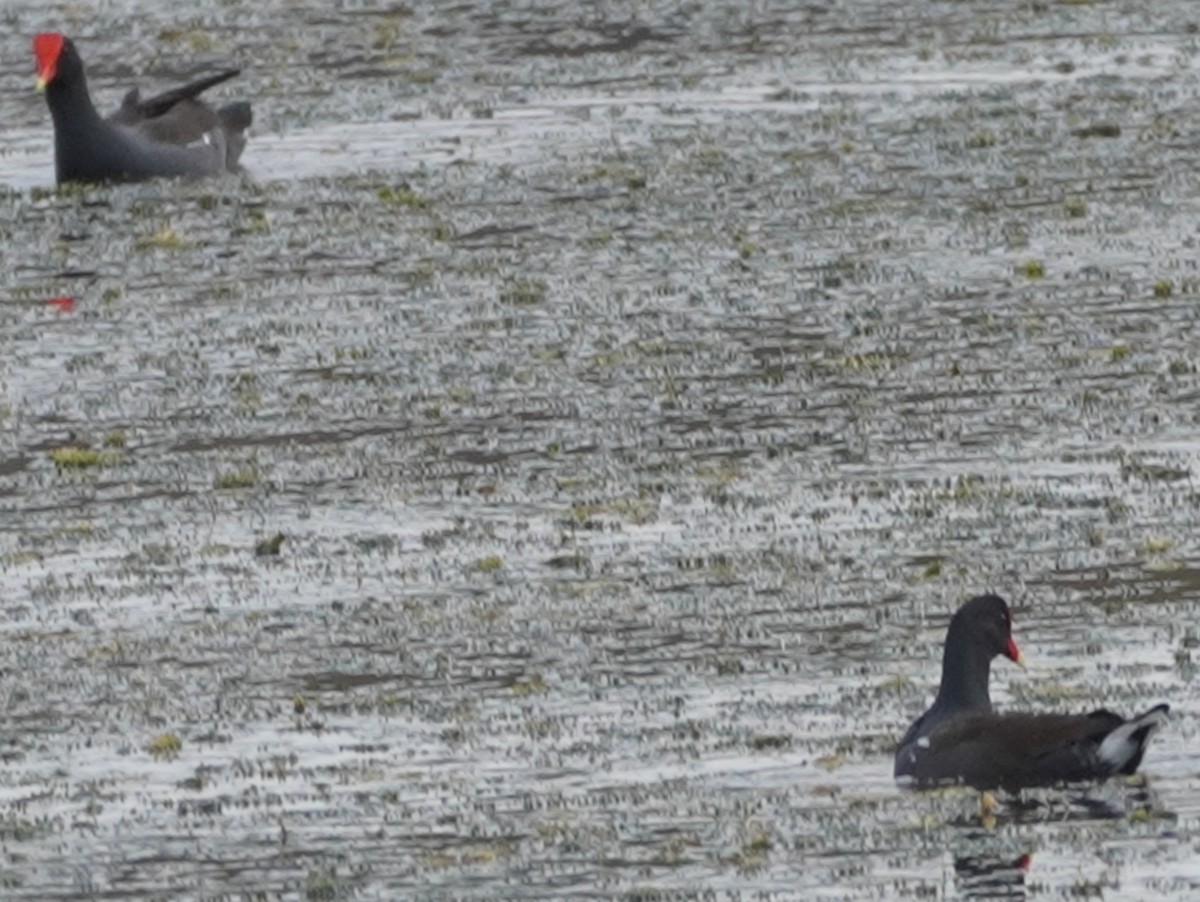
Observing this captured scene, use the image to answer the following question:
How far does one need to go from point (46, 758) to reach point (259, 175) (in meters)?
12.3

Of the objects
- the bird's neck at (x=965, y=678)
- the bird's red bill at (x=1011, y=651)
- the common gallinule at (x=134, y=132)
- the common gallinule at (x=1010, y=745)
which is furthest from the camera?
the common gallinule at (x=134, y=132)

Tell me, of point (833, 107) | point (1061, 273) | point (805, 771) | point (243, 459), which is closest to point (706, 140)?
point (833, 107)

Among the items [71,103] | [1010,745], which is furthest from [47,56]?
[1010,745]

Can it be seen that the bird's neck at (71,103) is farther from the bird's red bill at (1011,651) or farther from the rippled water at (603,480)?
the bird's red bill at (1011,651)

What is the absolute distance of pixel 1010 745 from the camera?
10.8 meters

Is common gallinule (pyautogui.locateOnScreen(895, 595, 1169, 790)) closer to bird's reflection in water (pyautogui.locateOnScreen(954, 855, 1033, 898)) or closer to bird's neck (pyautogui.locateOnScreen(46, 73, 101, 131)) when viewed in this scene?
bird's reflection in water (pyautogui.locateOnScreen(954, 855, 1033, 898))

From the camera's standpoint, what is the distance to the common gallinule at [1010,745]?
34.4 feet

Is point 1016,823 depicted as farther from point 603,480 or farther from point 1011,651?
point 603,480

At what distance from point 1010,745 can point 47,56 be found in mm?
14109

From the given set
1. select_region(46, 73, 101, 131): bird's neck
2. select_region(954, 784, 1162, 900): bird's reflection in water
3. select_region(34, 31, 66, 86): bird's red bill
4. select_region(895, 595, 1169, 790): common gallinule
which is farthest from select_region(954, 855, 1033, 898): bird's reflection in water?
select_region(34, 31, 66, 86): bird's red bill

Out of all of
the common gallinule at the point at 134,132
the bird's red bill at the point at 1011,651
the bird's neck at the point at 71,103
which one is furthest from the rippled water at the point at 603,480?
the bird's neck at the point at 71,103

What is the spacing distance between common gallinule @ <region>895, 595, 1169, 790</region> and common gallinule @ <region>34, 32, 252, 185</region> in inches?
512

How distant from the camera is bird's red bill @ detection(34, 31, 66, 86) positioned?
23.7 metres

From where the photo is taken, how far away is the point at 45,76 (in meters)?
23.7
